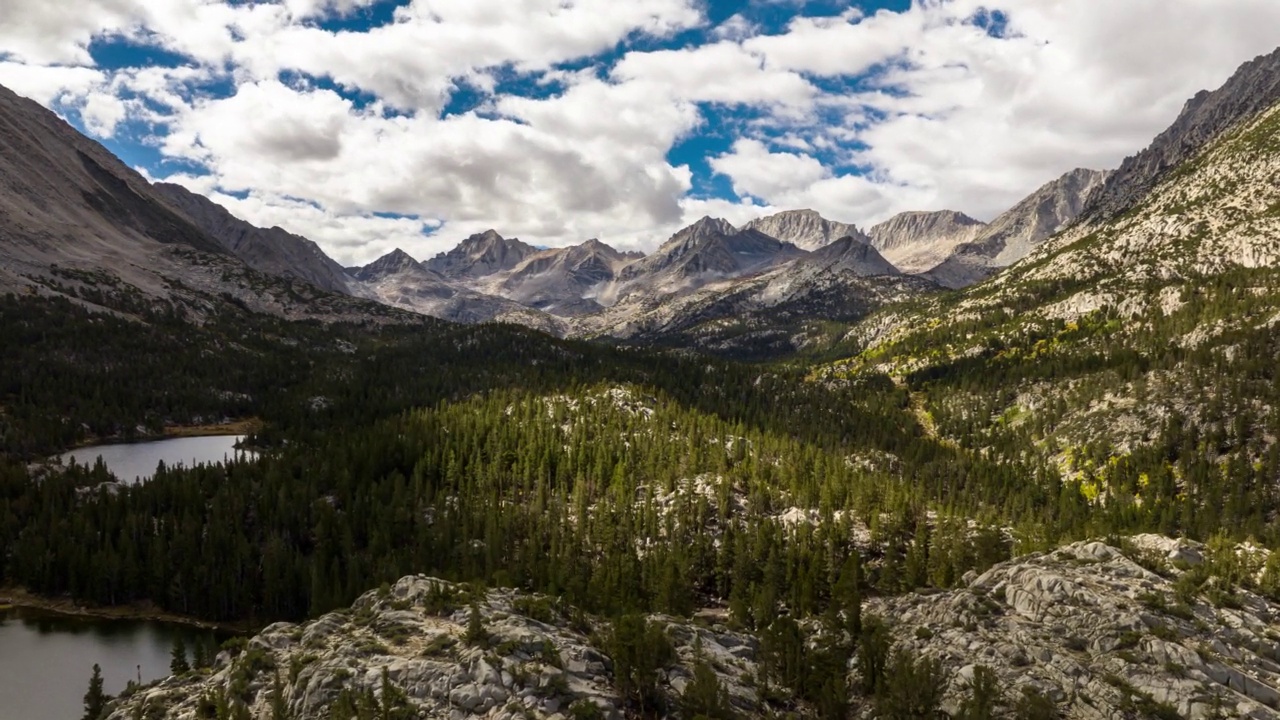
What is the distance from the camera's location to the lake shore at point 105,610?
327ft

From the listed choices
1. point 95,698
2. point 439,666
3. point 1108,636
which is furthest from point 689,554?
point 95,698

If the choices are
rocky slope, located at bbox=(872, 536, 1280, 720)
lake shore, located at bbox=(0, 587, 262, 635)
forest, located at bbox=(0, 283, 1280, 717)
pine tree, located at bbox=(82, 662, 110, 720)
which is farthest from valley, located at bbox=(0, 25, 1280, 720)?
pine tree, located at bbox=(82, 662, 110, 720)

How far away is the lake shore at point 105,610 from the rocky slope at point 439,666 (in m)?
49.2

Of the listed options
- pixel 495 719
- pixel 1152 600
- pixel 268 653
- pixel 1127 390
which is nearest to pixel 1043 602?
pixel 1152 600

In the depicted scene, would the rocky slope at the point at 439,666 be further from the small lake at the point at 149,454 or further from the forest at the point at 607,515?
the small lake at the point at 149,454

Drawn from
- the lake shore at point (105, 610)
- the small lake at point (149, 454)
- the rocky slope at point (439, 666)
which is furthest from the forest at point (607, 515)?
the rocky slope at point (439, 666)

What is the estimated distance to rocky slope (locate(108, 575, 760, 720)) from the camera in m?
47.3

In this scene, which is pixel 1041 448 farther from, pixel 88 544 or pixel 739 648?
pixel 88 544

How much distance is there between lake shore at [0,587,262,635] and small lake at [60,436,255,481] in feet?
170

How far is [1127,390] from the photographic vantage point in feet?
593

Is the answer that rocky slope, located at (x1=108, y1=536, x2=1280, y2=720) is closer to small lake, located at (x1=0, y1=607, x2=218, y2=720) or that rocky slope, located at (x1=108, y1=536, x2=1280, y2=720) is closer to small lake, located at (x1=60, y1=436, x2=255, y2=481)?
small lake, located at (x1=0, y1=607, x2=218, y2=720)

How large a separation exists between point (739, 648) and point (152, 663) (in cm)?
7753

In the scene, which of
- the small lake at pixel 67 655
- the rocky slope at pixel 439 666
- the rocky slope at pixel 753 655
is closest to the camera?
the rocky slope at pixel 439 666

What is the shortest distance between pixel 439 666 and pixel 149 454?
17687 centimetres
